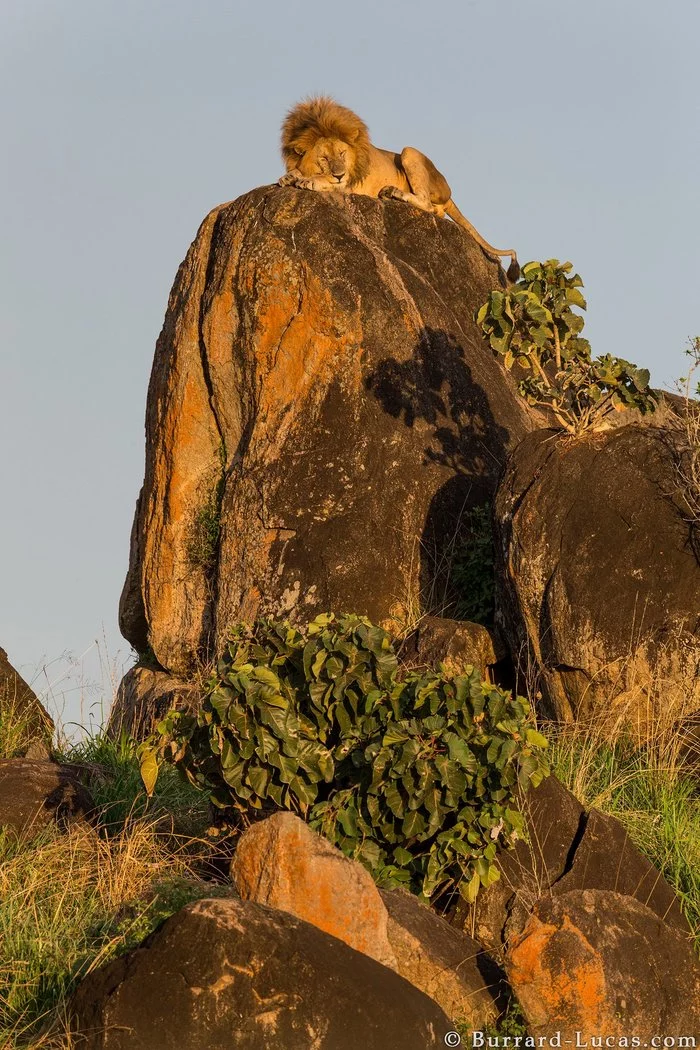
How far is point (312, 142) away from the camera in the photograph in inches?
542

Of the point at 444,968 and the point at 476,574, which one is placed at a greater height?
the point at 476,574

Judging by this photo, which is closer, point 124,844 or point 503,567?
point 124,844

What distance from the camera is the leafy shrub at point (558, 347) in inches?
382

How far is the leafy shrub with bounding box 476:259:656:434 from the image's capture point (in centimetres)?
970

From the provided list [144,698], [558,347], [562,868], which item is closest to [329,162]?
[558,347]

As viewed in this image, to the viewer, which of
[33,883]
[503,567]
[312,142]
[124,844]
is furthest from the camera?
[312,142]

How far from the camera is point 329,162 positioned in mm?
13531

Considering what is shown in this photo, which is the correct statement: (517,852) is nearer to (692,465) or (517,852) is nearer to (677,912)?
(677,912)

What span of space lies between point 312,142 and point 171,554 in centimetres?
438

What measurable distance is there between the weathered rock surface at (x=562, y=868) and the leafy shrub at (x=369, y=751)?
21 cm

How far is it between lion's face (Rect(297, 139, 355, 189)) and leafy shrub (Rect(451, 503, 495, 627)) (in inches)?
164

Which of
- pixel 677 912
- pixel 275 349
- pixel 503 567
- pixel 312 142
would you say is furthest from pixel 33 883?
pixel 312 142

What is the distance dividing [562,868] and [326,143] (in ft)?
28.8

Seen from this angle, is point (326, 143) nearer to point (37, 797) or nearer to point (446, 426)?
point (446, 426)
